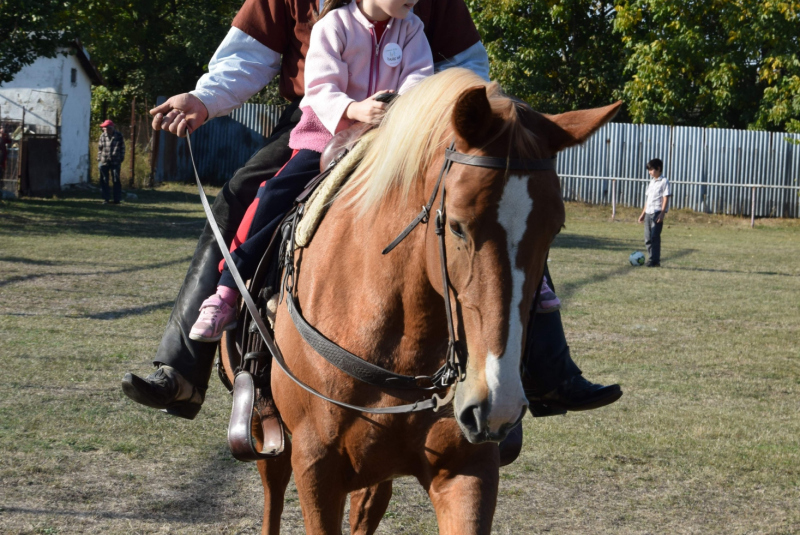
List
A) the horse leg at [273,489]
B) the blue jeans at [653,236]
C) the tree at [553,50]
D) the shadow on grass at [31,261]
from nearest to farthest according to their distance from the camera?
the horse leg at [273,489], the shadow on grass at [31,261], the blue jeans at [653,236], the tree at [553,50]

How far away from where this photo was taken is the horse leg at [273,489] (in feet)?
13.3

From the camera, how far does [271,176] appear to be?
3.61 meters

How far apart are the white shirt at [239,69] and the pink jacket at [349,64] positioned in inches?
17.3

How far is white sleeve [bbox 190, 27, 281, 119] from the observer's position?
3588mm

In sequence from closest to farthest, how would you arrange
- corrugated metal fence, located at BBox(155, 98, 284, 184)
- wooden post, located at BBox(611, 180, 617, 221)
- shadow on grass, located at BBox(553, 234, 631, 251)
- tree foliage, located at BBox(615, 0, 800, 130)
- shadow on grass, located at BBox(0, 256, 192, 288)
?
shadow on grass, located at BBox(0, 256, 192, 288) < shadow on grass, located at BBox(553, 234, 631, 251) < wooden post, located at BBox(611, 180, 617, 221) < tree foliage, located at BBox(615, 0, 800, 130) < corrugated metal fence, located at BBox(155, 98, 284, 184)

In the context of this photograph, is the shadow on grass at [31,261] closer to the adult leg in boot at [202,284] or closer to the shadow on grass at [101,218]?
the shadow on grass at [101,218]

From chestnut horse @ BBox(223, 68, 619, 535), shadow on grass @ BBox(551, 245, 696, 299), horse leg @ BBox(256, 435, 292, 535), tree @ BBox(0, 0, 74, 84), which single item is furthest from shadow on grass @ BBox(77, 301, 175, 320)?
tree @ BBox(0, 0, 74, 84)

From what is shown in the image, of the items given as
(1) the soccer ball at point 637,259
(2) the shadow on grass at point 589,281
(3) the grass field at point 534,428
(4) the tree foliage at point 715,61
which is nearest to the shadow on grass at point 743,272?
(1) the soccer ball at point 637,259

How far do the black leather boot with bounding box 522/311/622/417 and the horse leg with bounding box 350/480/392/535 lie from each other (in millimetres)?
830

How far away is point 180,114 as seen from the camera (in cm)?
338

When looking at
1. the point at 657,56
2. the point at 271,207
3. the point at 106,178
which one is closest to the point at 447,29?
the point at 271,207

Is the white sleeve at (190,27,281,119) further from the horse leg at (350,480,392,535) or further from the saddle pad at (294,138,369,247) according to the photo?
the horse leg at (350,480,392,535)

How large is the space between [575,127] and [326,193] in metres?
0.90

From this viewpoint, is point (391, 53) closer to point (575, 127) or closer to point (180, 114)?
point (180, 114)
